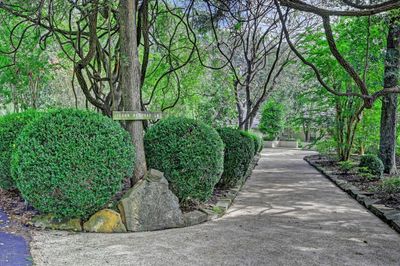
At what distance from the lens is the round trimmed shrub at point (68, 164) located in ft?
10.8

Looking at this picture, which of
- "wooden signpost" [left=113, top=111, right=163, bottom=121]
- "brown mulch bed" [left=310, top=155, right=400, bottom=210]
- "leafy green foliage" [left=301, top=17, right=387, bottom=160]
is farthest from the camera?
"leafy green foliage" [left=301, top=17, right=387, bottom=160]

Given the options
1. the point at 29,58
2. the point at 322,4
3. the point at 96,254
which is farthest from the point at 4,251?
the point at 322,4

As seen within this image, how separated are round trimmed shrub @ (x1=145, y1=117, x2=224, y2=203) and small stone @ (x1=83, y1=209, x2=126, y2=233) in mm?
806

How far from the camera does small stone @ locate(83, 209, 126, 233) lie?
355cm

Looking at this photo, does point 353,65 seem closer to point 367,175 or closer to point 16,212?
point 367,175

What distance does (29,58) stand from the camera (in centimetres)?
700

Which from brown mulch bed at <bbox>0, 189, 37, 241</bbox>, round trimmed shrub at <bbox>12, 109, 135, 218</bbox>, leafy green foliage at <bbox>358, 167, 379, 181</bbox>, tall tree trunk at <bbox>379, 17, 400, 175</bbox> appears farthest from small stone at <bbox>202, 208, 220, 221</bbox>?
tall tree trunk at <bbox>379, 17, 400, 175</bbox>

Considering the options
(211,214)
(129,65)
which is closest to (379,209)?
(211,214)

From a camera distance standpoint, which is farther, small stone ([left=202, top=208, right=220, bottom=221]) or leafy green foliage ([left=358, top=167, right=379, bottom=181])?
leafy green foliage ([left=358, top=167, right=379, bottom=181])

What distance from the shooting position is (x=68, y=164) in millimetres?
3328

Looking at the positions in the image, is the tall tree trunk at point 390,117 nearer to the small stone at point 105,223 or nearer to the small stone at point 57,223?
the small stone at point 105,223

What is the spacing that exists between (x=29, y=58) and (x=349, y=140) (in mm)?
8813

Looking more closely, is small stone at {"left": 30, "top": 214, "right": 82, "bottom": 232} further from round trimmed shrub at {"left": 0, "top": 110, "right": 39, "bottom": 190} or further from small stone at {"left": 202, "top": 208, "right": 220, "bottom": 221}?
small stone at {"left": 202, "top": 208, "right": 220, "bottom": 221}

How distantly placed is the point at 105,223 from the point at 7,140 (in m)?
2.00
